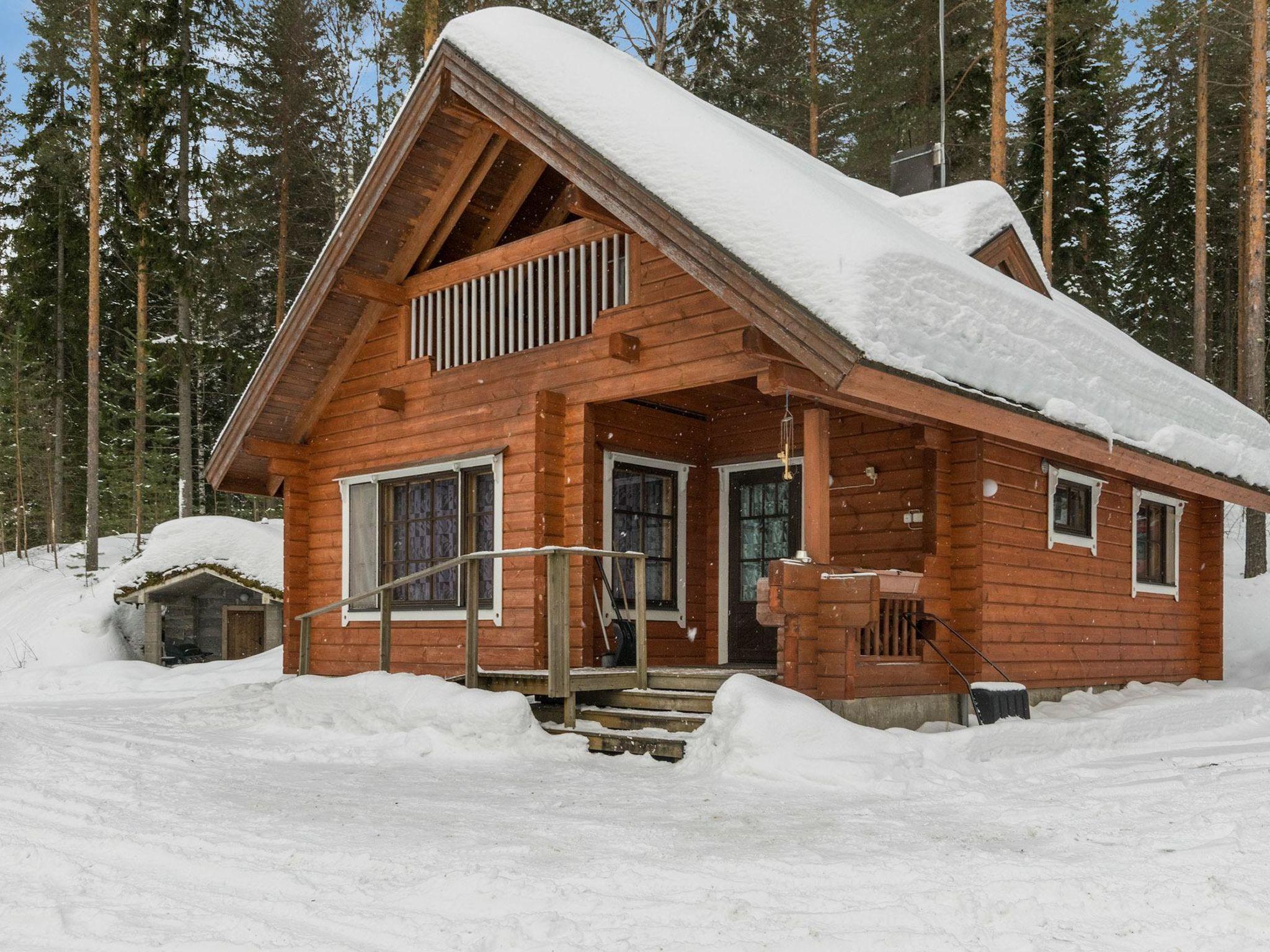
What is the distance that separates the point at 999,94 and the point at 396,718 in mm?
13051

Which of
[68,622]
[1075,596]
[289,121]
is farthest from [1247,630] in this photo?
[289,121]

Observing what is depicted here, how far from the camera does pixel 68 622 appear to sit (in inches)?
711

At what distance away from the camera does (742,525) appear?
1075 cm

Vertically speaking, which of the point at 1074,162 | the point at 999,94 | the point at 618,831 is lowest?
the point at 618,831

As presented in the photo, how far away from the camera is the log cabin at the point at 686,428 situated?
7727mm

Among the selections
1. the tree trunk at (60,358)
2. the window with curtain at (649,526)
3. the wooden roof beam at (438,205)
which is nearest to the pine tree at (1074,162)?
the window with curtain at (649,526)

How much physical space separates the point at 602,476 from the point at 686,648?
6.19ft

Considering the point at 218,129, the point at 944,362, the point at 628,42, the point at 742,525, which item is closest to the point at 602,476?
the point at 742,525

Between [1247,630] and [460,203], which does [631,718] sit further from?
[1247,630]

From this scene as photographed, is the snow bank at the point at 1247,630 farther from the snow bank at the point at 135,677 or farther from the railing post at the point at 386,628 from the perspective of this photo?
the snow bank at the point at 135,677

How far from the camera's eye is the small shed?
1644 cm

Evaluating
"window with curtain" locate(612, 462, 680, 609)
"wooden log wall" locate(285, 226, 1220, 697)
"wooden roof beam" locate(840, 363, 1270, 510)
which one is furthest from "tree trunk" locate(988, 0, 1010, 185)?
"window with curtain" locate(612, 462, 680, 609)

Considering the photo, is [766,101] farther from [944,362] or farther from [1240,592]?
[944,362]

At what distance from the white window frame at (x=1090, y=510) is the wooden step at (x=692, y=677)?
125 inches
